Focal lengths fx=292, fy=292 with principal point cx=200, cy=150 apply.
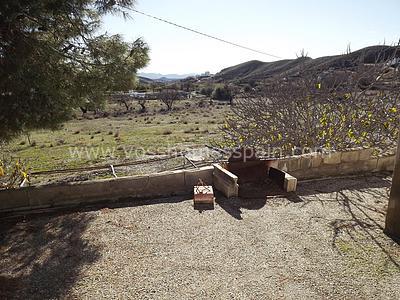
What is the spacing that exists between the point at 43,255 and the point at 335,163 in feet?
18.8

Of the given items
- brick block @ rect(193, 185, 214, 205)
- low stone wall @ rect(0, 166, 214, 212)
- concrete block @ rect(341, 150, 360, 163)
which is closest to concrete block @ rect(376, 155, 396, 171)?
concrete block @ rect(341, 150, 360, 163)

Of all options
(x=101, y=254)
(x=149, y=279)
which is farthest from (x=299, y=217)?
(x=101, y=254)

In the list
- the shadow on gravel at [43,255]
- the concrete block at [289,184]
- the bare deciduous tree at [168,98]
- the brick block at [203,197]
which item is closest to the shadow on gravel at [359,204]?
the concrete block at [289,184]

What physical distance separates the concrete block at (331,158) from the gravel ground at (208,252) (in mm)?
1169

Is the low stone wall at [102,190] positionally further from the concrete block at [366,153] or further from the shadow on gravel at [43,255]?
the concrete block at [366,153]

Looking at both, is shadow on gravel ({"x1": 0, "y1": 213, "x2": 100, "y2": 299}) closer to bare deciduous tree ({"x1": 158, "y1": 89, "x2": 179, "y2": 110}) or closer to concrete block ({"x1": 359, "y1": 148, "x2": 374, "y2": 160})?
concrete block ({"x1": 359, "y1": 148, "x2": 374, "y2": 160})

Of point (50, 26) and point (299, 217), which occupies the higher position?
point (50, 26)

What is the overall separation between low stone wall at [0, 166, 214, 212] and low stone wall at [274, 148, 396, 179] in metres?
1.79

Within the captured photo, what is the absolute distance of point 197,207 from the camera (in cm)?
496

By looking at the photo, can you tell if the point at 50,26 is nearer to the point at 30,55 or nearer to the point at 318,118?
the point at 30,55

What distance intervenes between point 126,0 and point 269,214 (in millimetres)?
4319

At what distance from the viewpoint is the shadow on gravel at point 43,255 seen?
310 centimetres

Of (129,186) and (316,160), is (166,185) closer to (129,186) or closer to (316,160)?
(129,186)

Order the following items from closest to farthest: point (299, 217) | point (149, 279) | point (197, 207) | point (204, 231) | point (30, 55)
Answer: point (149, 279), point (30, 55), point (204, 231), point (299, 217), point (197, 207)
